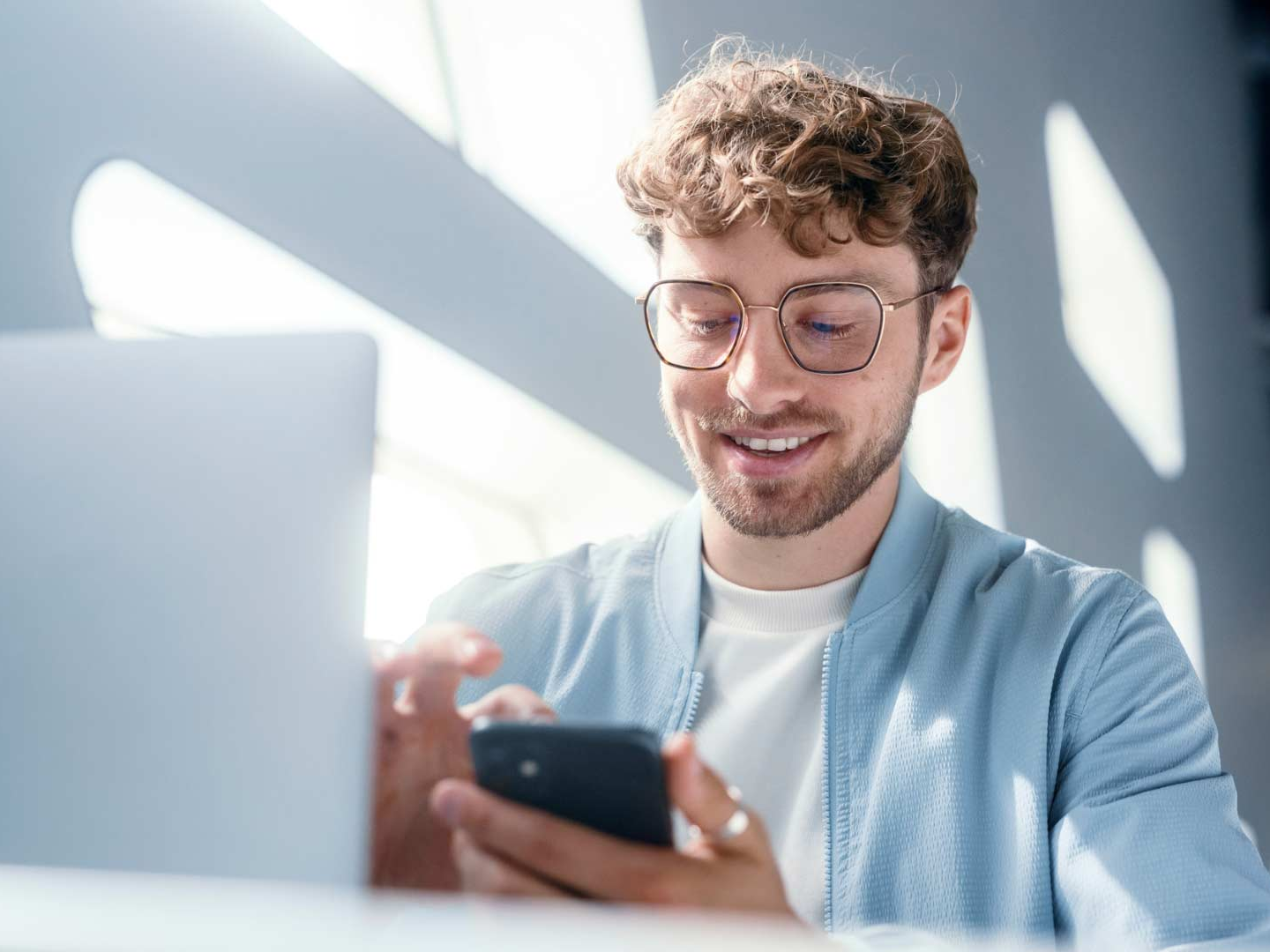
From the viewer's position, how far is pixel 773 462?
157 centimetres

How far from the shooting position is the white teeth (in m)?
1.58

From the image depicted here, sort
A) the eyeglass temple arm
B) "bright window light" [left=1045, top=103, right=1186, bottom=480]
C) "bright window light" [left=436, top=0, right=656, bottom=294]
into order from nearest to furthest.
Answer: the eyeglass temple arm → "bright window light" [left=436, top=0, right=656, bottom=294] → "bright window light" [left=1045, top=103, right=1186, bottom=480]

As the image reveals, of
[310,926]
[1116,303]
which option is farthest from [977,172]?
[310,926]

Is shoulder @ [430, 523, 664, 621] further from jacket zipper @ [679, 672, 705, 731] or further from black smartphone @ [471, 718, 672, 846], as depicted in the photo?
black smartphone @ [471, 718, 672, 846]

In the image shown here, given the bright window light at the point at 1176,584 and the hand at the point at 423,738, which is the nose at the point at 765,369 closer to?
the hand at the point at 423,738

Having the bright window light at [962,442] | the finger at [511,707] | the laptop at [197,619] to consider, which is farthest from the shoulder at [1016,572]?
the bright window light at [962,442]

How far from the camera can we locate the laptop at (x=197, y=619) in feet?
2.33

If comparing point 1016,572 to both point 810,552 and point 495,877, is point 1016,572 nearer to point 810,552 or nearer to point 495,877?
point 810,552

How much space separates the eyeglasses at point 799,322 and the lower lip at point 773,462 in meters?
0.11

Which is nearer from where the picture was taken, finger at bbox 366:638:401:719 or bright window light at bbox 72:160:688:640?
finger at bbox 366:638:401:719

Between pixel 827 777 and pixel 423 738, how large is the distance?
0.52 m

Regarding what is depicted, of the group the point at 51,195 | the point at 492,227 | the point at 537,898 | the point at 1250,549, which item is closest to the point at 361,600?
the point at 537,898

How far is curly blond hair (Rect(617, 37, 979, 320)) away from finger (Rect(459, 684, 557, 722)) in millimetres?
711

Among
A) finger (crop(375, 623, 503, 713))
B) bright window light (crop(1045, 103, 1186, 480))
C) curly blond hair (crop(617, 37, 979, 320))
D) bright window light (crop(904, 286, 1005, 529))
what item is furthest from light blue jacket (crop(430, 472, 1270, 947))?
bright window light (crop(1045, 103, 1186, 480))
